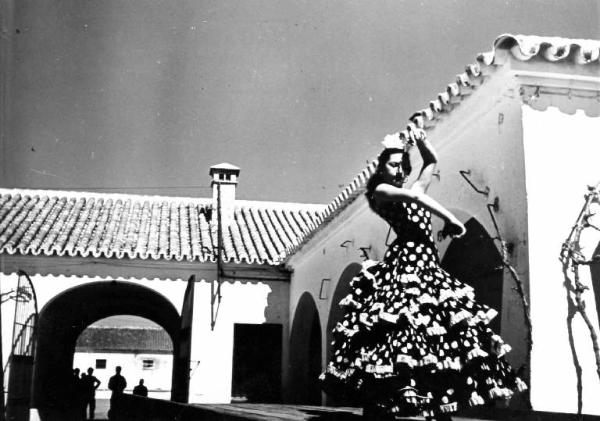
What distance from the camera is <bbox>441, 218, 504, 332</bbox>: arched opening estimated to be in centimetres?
573

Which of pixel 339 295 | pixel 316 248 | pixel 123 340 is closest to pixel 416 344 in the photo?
pixel 339 295

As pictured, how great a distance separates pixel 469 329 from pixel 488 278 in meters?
2.83

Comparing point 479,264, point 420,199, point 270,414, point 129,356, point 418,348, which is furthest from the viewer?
point 129,356

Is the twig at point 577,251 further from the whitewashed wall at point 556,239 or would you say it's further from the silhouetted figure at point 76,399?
the silhouetted figure at point 76,399

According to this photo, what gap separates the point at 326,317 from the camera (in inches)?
442

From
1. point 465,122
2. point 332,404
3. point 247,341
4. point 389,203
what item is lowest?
point 332,404

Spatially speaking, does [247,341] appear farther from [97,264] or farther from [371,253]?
[371,253]

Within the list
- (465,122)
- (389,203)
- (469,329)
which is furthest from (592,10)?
(469,329)

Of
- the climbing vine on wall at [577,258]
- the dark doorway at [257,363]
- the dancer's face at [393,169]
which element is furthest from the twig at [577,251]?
the dark doorway at [257,363]

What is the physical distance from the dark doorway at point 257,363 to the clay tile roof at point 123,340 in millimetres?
27896

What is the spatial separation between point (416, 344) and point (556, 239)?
2267mm

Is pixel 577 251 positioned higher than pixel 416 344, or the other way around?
pixel 577 251

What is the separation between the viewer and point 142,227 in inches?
565

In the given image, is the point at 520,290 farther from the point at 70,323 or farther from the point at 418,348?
the point at 70,323
